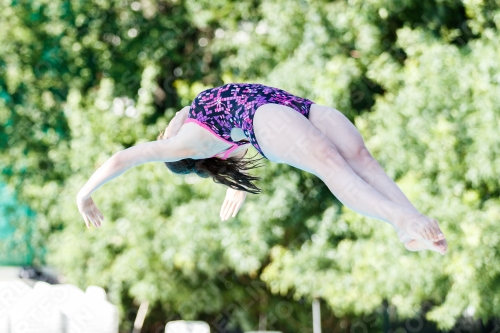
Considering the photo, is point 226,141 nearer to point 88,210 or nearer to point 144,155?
point 144,155

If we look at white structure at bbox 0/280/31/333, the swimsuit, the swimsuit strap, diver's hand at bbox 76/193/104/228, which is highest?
the swimsuit

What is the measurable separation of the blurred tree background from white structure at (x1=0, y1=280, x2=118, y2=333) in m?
1.94

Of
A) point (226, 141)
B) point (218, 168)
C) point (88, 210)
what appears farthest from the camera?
point (218, 168)

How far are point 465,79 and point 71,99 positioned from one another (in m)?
4.07

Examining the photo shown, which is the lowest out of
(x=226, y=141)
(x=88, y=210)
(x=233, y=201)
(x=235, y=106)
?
(x=233, y=201)

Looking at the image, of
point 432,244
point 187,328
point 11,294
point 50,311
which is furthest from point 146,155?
point 11,294

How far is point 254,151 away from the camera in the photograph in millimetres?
6625

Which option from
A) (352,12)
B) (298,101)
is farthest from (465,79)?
(298,101)

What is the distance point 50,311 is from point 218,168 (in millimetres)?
2188

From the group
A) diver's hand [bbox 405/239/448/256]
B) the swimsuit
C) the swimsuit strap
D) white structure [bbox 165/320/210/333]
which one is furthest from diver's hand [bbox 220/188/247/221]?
white structure [bbox 165/320/210/333]

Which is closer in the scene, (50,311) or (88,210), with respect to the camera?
(88,210)

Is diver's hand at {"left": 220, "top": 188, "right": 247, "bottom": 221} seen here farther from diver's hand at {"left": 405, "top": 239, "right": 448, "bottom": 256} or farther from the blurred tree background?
the blurred tree background

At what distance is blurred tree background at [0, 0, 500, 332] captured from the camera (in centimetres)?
608

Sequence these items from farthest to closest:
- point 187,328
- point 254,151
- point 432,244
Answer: point 254,151, point 187,328, point 432,244
